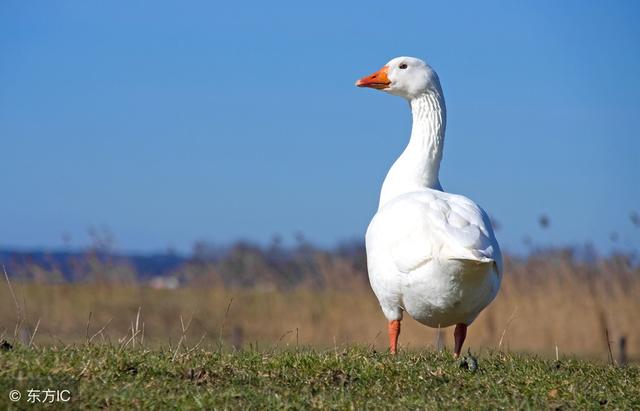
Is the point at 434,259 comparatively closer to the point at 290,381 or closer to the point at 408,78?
the point at 290,381

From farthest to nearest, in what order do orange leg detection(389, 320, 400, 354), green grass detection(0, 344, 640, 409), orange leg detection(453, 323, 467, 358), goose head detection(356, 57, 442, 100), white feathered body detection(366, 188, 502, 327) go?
goose head detection(356, 57, 442, 100)
orange leg detection(389, 320, 400, 354)
orange leg detection(453, 323, 467, 358)
white feathered body detection(366, 188, 502, 327)
green grass detection(0, 344, 640, 409)

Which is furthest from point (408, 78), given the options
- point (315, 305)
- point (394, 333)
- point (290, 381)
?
point (315, 305)

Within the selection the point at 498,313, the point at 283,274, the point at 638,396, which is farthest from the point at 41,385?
the point at 283,274

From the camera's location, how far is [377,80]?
10.1 metres

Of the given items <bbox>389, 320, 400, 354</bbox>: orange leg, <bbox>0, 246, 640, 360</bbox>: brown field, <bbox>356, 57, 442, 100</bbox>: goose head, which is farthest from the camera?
<bbox>0, 246, 640, 360</bbox>: brown field

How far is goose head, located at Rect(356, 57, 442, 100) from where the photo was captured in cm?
975

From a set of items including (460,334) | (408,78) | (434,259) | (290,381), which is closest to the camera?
(290,381)

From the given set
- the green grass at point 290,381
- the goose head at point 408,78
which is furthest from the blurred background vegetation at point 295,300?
the green grass at point 290,381

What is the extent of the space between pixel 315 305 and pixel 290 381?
11759 mm

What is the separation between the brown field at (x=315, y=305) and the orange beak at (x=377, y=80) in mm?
4854

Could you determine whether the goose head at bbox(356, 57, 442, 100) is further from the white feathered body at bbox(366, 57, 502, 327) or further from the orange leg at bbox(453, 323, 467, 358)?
the orange leg at bbox(453, 323, 467, 358)

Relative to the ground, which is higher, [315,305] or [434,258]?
[434,258]

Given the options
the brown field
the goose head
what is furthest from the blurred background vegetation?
the goose head

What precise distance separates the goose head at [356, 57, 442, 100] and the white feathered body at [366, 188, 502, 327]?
1850 mm
